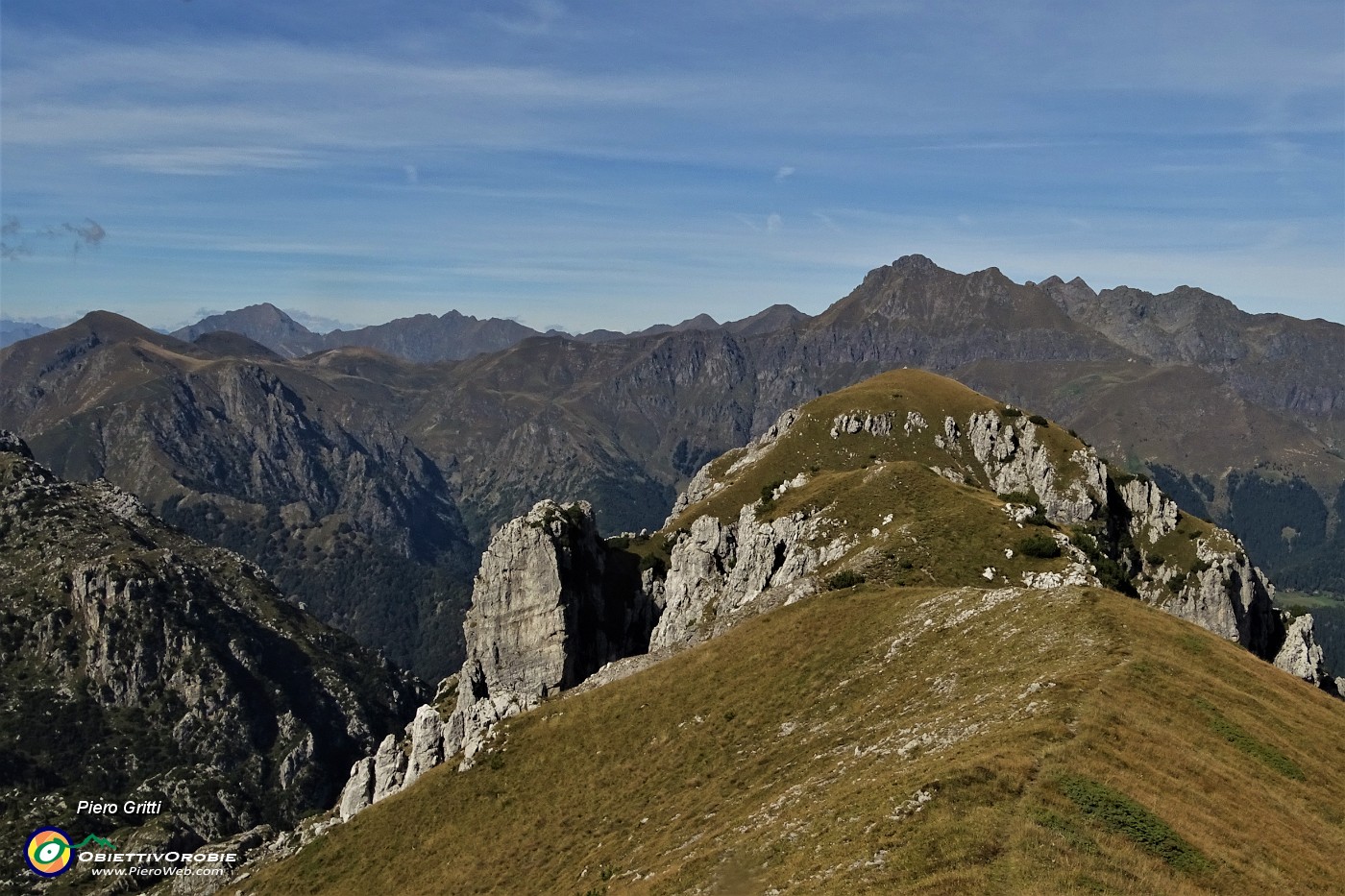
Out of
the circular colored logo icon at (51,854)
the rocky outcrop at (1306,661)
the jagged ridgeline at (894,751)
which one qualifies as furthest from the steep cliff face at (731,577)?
the circular colored logo icon at (51,854)

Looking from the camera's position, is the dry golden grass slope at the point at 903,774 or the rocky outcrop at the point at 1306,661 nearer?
the dry golden grass slope at the point at 903,774

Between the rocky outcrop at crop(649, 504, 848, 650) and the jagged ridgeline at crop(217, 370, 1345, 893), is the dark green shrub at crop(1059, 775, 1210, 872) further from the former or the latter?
the rocky outcrop at crop(649, 504, 848, 650)

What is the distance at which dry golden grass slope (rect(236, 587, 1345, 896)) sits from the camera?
38.8 metres

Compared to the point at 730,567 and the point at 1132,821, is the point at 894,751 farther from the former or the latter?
the point at 730,567

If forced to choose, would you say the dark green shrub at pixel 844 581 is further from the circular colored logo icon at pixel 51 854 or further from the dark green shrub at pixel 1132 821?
the circular colored logo icon at pixel 51 854

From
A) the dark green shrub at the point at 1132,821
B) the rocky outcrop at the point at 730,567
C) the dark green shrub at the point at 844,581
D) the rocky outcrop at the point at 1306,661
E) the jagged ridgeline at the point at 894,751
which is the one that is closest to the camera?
the dark green shrub at the point at 1132,821

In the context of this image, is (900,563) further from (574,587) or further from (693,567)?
(574,587)

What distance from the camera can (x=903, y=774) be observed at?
4850 cm

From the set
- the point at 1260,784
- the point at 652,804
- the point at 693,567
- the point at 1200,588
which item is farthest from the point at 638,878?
the point at 1200,588

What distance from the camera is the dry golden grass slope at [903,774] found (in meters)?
38.8

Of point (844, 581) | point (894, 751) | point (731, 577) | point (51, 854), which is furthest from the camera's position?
point (731, 577)

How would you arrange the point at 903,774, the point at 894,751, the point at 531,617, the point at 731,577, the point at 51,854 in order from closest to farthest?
the point at 903,774
the point at 894,751
the point at 51,854
the point at 731,577
the point at 531,617

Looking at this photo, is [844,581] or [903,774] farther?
[844,581]

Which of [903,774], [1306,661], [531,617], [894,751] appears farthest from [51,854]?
[1306,661]
